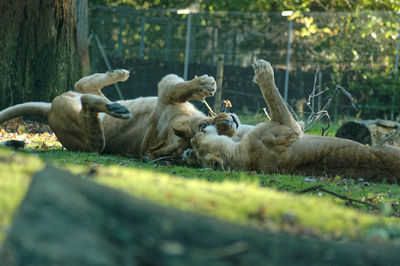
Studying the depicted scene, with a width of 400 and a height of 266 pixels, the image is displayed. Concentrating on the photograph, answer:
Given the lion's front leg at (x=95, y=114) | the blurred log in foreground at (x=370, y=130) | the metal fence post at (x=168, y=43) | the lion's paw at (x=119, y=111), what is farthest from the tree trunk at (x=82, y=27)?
the lion's paw at (x=119, y=111)

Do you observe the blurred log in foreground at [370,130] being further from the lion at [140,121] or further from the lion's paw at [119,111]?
the lion's paw at [119,111]

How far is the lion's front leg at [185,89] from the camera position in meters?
7.07

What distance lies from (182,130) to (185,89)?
0.52m

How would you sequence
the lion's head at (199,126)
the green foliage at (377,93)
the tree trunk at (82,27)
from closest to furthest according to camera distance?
the lion's head at (199,126) → the tree trunk at (82,27) → the green foliage at (377,93)

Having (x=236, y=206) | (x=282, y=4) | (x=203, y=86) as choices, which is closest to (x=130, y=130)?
(x=203, y=86)

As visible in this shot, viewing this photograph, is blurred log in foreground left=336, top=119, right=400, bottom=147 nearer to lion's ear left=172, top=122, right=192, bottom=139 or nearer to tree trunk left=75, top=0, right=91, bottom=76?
lion's ear left=172, top=122, right=192, bottom=139

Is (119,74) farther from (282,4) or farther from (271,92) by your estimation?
(282,4)

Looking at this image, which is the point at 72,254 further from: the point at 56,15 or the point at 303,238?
the point at 56,15

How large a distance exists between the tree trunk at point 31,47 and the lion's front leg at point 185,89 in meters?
3.93

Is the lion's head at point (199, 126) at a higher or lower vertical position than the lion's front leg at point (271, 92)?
lower

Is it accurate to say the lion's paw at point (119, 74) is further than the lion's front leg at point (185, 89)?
Yes

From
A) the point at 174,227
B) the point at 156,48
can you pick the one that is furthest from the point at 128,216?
the point at 156,48

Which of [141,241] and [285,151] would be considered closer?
[141,241]

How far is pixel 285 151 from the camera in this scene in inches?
264
